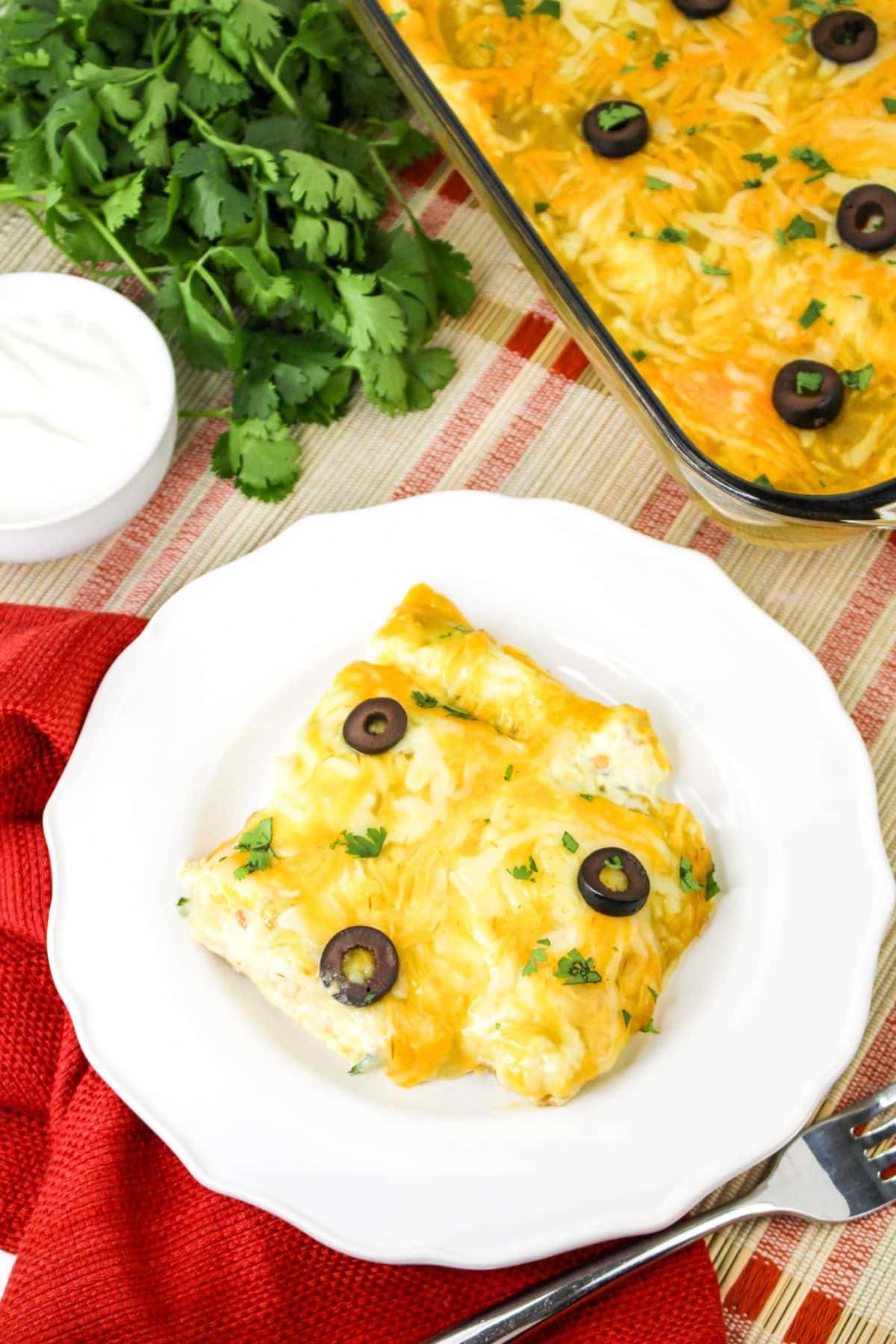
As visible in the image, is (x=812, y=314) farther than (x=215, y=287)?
No

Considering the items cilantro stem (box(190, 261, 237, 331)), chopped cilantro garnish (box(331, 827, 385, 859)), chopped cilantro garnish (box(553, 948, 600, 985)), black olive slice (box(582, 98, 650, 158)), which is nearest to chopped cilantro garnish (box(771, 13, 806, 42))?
black olive slice (box(582, 98, 650, 158))

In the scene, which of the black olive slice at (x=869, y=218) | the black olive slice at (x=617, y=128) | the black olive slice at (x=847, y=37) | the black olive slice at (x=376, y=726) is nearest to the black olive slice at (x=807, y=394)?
the black olive slice at (x=869, y=218)

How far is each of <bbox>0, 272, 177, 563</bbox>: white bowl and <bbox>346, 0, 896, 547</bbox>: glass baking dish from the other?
85cm

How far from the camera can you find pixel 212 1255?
280 cm

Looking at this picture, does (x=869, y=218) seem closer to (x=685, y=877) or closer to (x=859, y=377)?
(x=859, y=377)

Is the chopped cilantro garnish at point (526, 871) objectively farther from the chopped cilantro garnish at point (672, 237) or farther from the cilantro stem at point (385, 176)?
the cilantro stem at point (385, 176)

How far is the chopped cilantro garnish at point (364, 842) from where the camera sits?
8.90 feet

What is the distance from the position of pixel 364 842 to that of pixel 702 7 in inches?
82.2

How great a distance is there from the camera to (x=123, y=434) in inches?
129

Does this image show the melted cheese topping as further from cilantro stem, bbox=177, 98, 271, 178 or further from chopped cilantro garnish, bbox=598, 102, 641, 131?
cilantro stem, bbox=177, 98, 271, 178

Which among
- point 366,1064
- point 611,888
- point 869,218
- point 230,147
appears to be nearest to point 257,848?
point 366,1064

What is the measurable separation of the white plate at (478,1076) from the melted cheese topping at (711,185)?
396 millimetres

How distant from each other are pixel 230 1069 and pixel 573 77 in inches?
93.0

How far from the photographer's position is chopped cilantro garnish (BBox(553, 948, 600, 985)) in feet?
8.46
